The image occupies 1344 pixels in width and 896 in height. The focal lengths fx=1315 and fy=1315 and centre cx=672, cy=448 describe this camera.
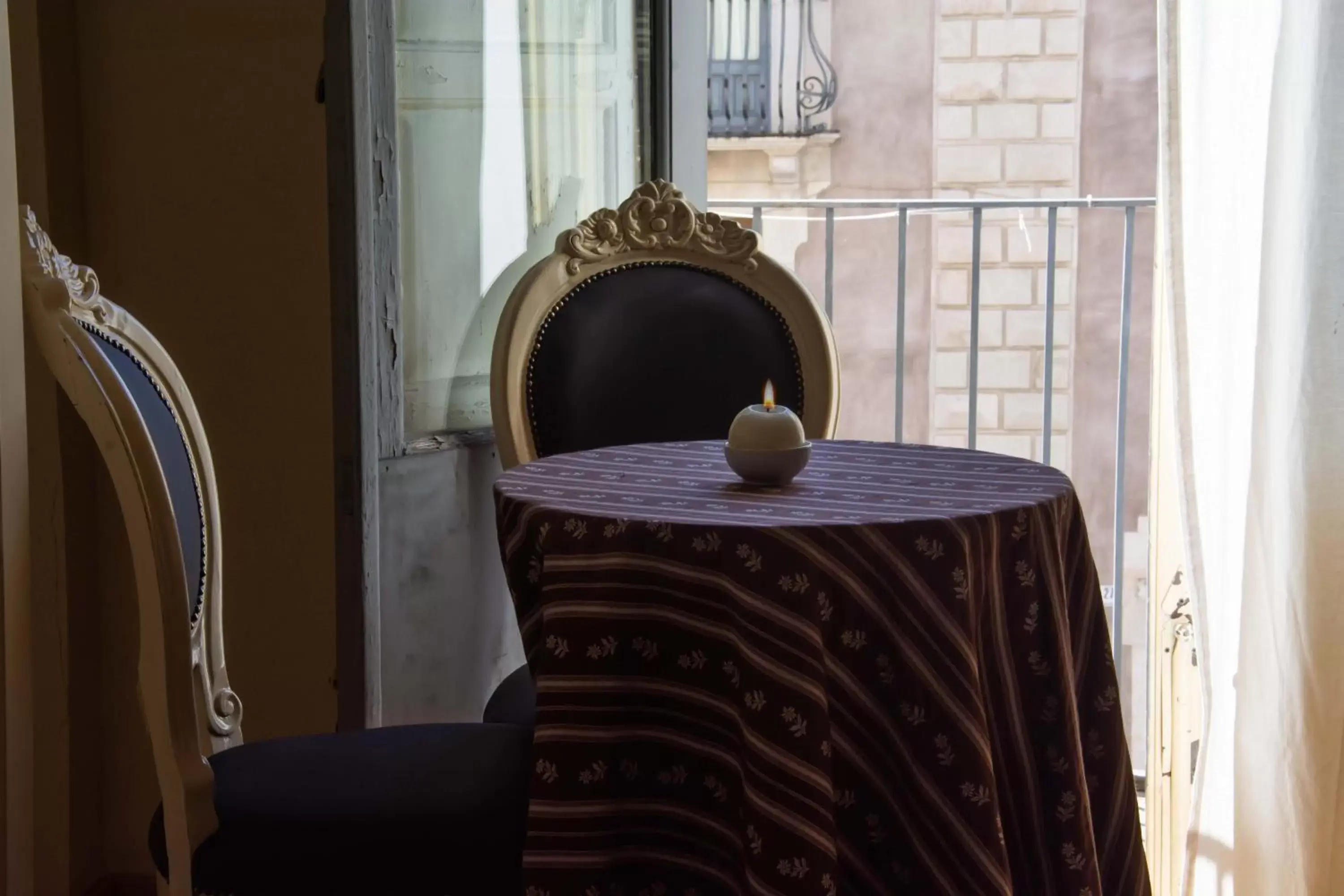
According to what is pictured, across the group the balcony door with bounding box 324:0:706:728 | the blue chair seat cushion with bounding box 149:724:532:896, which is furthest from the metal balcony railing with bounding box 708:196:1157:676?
the blue chair seat cushion with bounding box 149:724:532:896

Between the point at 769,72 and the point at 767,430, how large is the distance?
571cm

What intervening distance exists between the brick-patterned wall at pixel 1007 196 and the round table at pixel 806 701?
15.1 feet

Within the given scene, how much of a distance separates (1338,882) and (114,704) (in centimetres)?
168

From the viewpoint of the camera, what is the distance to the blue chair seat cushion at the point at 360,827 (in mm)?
1059

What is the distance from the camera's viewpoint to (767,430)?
126 centimetres

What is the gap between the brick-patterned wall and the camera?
570cm

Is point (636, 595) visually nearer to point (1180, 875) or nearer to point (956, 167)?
point (1180, 875)

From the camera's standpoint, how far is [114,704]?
6.19 ft

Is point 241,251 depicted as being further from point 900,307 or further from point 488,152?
point 900,307

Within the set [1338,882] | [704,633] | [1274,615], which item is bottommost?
[1338,882]

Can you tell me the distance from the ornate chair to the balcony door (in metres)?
0.32

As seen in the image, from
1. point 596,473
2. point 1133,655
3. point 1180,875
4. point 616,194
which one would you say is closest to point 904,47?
point 1133,655

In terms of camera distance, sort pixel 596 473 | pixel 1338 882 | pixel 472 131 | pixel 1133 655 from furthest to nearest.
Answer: pixel 1133 655 < pixel 472 131 < pixel 1338 882 < pixel 596 473

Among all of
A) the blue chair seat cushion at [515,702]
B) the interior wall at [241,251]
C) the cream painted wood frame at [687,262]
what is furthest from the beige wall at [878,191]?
the blue chair seat cushion at [515,702]
